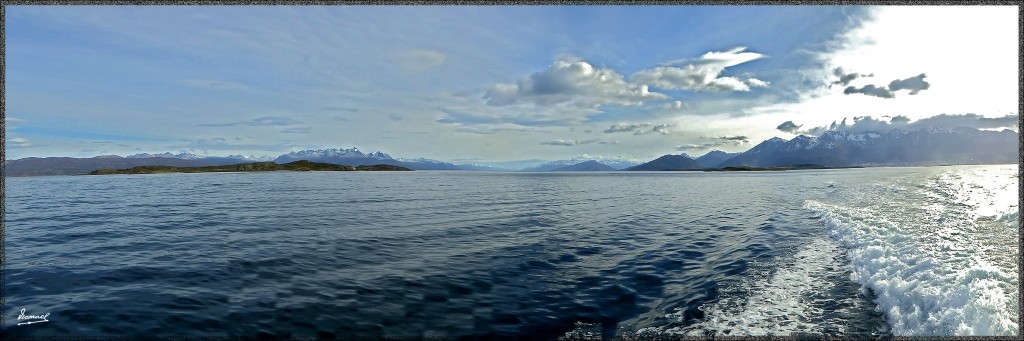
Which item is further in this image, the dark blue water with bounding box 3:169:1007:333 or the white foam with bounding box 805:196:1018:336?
the dark blue water with bounding box 3:169:1007:333

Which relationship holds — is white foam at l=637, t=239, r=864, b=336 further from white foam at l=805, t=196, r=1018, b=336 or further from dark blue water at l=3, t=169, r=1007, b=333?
white foam at l=805, t=196, r=1018, b=336

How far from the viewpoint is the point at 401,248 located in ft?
62.8

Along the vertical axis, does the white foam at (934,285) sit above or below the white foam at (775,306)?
above

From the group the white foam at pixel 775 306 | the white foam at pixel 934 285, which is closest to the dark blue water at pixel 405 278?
the white foam at pixel 775 306

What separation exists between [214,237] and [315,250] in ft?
23.5

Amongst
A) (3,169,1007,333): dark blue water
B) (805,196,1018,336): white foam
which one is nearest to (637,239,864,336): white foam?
(3,169,1007,333): dark blue water

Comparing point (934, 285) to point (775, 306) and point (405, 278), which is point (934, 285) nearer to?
point (775, 306)

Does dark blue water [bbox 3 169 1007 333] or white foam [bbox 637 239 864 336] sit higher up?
dark blue water [bbox 3 169 1007 333]

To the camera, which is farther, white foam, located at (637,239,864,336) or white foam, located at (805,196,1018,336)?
white foam, located at (637,239,864,336)

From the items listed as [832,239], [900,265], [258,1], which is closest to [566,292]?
[258,1]

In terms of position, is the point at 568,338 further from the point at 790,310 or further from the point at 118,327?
the point at 118,327

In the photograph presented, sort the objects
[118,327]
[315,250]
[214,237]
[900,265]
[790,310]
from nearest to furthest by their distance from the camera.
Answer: [118,327] < [790,310] < [900,265] < [315,250] < [214,237]

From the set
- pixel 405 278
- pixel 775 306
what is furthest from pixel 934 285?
pixel 405 278

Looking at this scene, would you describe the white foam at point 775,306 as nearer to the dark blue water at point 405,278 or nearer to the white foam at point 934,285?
the dark blue water at point 405,278
